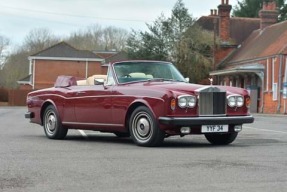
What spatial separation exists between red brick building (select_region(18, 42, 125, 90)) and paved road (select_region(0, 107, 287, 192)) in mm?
57591

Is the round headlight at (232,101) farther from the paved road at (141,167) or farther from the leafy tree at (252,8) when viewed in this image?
A: the leafy tree at (252,8)

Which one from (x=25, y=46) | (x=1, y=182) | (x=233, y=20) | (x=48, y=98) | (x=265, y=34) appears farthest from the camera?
(x=25, y=46)

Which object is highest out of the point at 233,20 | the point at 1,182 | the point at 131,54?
the point at 233,20

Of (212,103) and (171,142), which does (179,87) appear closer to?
(212,103)

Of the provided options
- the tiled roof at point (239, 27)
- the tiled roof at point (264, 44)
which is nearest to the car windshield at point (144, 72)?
the tiled roof at point (264, 44)

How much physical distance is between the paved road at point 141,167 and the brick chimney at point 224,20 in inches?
1813

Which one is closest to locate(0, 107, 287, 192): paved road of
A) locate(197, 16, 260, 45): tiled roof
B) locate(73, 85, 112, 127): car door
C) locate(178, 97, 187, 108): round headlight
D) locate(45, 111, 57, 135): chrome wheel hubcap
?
locate(73, 85, 112, 127): car door

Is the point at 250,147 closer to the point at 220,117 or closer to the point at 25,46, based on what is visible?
the point at 220,117

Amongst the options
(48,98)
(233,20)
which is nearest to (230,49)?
(233,20)

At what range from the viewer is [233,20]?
202 feet

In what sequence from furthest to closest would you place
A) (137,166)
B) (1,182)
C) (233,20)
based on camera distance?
(233,20) → (137,166) → (1,182)

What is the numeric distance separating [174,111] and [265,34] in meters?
41.3

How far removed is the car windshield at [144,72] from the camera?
11.5 meters

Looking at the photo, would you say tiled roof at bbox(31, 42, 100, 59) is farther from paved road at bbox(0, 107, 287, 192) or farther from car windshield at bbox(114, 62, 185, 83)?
Result: paved road at bbox(0, 107, 287, 192)
